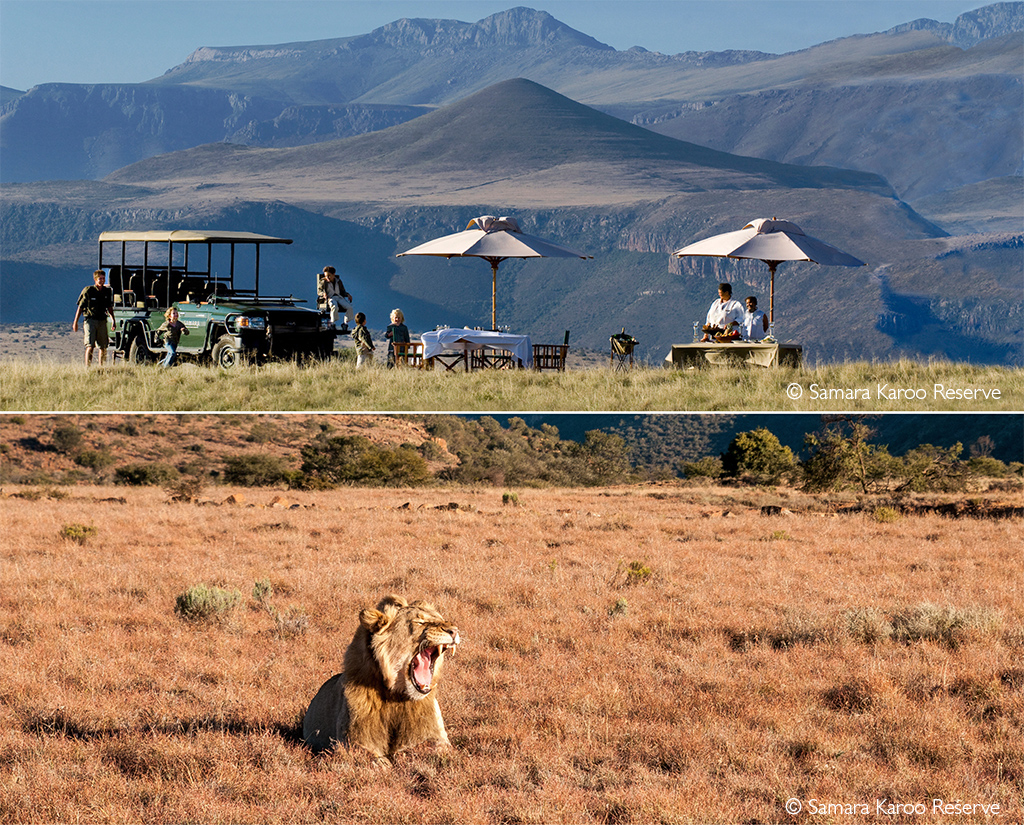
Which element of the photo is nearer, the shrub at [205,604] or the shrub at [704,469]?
the shrub at [205,604]

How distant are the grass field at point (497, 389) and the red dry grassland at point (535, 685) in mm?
1810

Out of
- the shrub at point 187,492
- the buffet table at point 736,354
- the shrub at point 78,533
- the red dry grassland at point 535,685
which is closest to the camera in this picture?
the red dry grassland at point 535,685

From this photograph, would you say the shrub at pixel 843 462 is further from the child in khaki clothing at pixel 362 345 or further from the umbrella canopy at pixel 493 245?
the child in khaki clothing at pixel 362 345

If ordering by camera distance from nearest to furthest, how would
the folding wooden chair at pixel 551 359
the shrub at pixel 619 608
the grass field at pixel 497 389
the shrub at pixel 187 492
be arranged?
the shrub at pixel 619 608
the grass field at pixel 497 389
the folding wooden chair at pixel 551 359
the shrub at pixel 187 492

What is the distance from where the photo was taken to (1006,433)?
5503 cm

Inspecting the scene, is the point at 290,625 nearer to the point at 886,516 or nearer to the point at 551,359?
the point at 551,359

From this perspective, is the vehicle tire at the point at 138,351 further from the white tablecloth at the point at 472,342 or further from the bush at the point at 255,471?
the bush at the point at 255,471

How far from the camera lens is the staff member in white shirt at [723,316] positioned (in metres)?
16.9

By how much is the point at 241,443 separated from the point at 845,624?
31689 millimetres

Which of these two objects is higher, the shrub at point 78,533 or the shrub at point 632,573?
the shrub at point 632,573

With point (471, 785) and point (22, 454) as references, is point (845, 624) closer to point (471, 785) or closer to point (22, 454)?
point (471, 785)

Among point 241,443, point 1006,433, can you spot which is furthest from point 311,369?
point 1006,433

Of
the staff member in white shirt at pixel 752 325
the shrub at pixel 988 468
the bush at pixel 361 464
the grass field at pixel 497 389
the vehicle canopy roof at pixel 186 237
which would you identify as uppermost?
the vehicle canopy roof at pixel 186 237

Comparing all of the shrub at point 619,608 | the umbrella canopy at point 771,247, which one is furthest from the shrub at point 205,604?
the umbrella canopy at point 771,247
